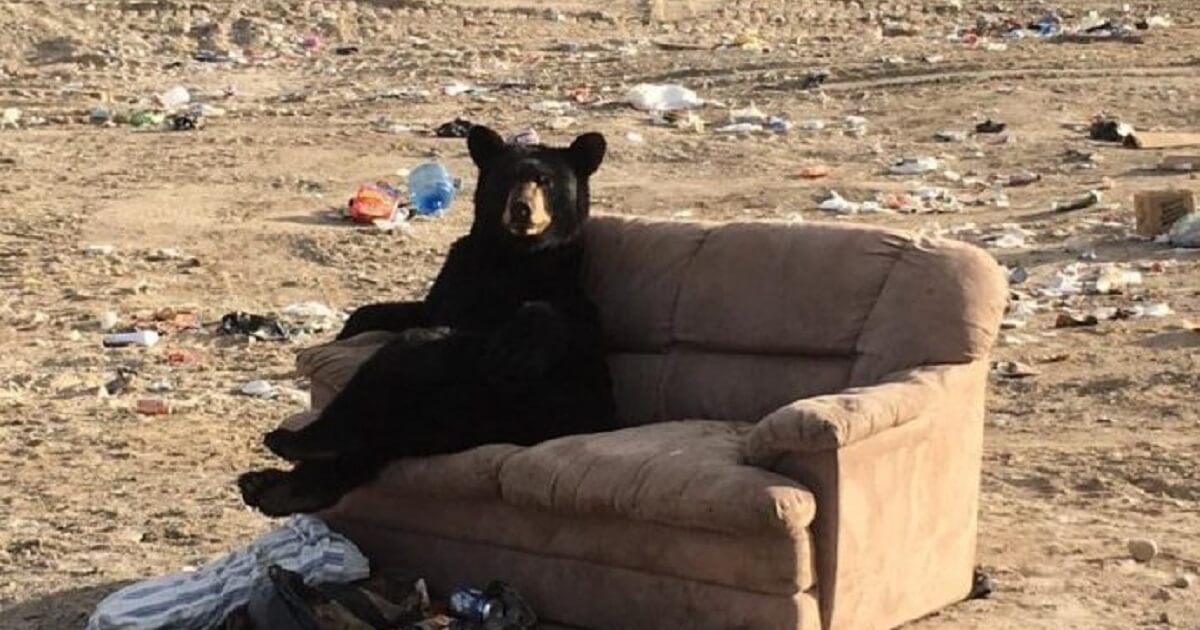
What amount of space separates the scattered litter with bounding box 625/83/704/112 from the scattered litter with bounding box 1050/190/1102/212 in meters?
4.64

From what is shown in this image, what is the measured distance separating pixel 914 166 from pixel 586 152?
324 inches

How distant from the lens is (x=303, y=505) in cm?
661

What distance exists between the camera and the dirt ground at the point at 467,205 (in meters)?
7.64

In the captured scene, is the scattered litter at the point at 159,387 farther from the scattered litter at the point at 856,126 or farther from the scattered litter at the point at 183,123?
the scattered litter at the point at 856,126

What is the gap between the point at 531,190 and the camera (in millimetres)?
6941

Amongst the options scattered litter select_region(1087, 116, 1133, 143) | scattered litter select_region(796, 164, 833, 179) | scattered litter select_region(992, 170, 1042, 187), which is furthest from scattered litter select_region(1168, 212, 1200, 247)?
scattered litter select_region(1087, 116, 1133, 143)

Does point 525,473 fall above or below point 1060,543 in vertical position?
above

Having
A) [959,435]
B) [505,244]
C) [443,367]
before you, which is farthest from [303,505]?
[959,435]

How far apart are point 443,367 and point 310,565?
72cm

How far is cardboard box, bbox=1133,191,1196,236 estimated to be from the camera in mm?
12500

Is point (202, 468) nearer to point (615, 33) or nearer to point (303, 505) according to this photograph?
point (303, 505)

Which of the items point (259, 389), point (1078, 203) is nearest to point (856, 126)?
point (1078, 203)

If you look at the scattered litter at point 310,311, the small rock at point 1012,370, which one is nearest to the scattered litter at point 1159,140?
the small rock at point 1012,370

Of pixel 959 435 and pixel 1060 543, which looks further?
pixel 1060 543
